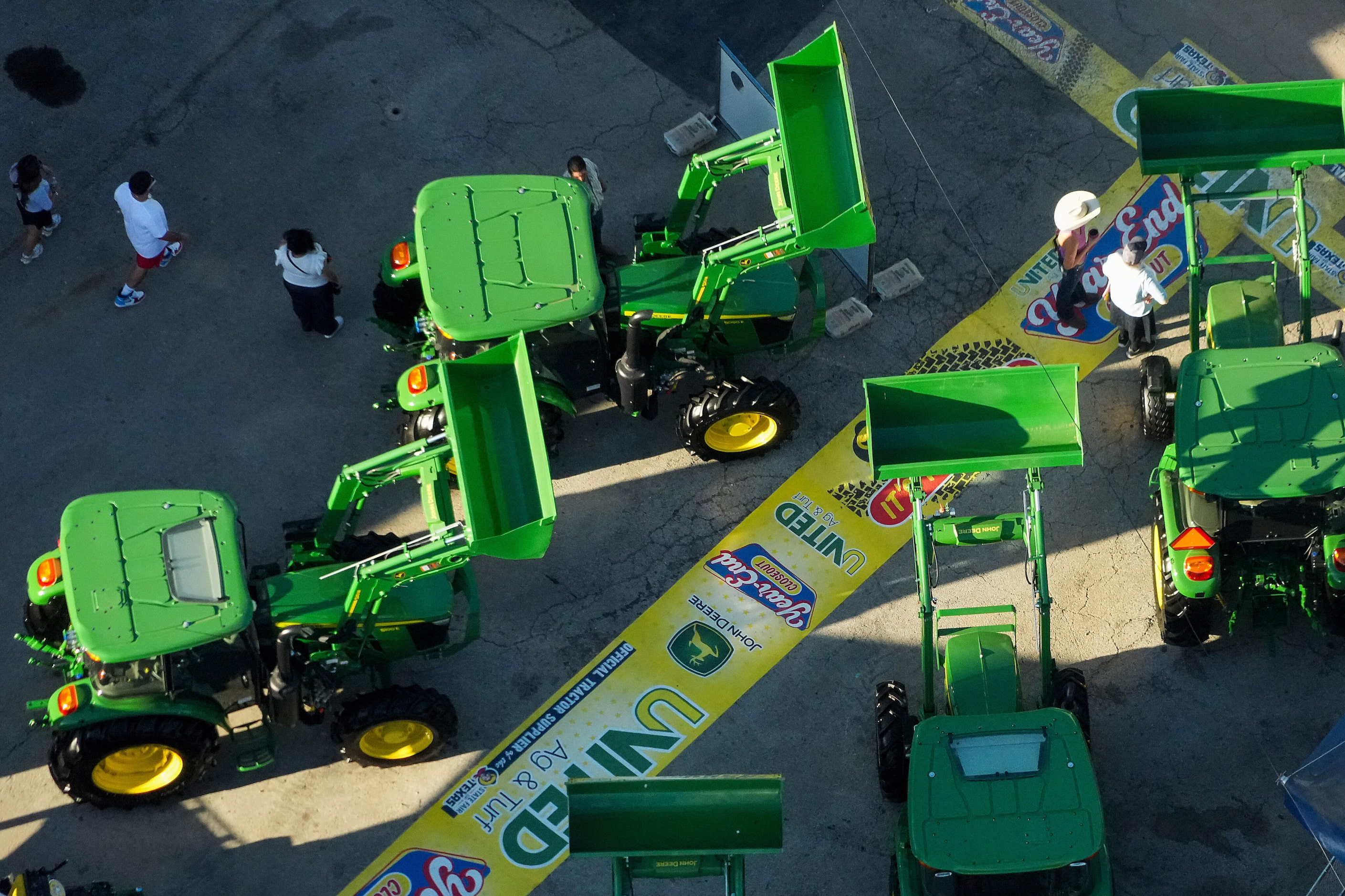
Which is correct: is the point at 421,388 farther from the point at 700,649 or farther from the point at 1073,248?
the point at 1073,248

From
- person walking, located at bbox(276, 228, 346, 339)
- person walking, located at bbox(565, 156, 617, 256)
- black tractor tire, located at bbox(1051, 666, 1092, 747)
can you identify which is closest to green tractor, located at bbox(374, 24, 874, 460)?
person walking, located at bbox(565, 156, 617, 256)

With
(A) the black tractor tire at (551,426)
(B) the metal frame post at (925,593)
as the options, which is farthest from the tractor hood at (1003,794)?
(A) the black tractor tire at (551,426)

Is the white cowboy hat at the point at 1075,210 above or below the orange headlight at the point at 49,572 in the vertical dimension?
above

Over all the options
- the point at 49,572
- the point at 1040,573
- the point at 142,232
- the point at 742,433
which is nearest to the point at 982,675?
the point at 1040,573

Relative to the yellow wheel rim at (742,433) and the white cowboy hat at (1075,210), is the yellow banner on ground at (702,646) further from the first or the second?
the white cowboy hat at (1075,210)

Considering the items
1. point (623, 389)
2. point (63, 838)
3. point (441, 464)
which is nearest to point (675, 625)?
point (623, 389)
